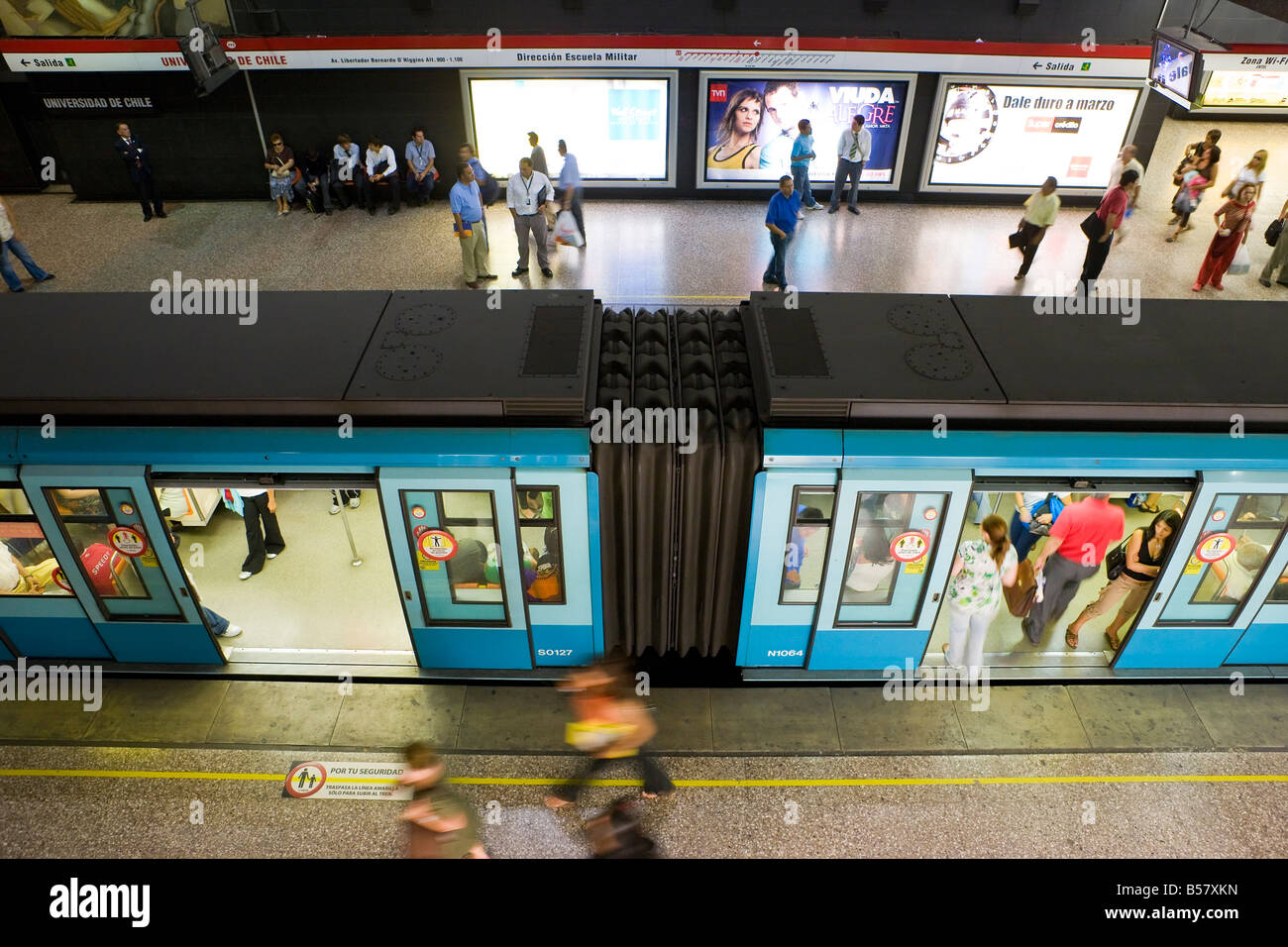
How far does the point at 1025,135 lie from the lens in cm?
1545

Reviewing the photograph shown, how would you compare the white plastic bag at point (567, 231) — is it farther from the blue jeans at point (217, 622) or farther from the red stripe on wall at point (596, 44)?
the blue jeans at point (217, 622)

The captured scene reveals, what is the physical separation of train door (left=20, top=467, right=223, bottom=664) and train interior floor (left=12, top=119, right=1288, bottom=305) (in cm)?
715

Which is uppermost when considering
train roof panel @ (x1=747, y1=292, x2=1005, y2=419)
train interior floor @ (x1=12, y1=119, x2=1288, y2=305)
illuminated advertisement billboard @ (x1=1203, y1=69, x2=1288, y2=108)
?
illuminated advertisement billboard @ (x1=1203, y1=69, x2=1288, y2=108)

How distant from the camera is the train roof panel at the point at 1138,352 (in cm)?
632

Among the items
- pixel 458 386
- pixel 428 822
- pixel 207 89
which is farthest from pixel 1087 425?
pixel 207 89

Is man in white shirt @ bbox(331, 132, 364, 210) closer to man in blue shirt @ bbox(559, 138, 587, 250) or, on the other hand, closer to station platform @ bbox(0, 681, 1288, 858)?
man in blue shirt @ bbox(559, 138, 587, 250)

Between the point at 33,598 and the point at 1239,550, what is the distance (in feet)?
32.4

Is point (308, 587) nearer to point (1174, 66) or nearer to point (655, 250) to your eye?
point (655, 250)

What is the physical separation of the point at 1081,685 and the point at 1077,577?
38.2 inches

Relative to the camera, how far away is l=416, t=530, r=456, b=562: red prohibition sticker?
650cm

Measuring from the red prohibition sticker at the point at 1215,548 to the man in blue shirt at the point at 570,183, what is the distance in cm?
1013

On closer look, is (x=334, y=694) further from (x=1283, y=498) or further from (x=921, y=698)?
(x=1283, y=498)

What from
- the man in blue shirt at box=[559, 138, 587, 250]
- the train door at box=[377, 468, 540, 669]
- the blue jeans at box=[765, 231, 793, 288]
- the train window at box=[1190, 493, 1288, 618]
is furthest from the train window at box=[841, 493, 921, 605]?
the man in blue shirt at box=[559, 138, 587, 250]

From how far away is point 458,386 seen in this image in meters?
6.30
